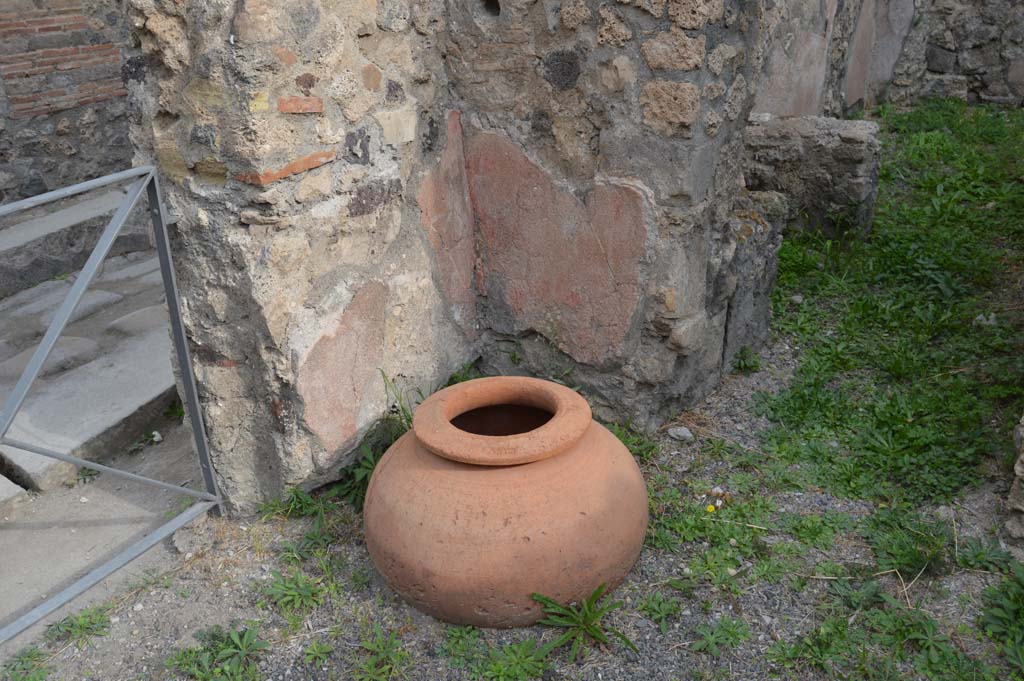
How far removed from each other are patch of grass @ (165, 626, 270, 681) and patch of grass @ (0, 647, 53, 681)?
11.7 inches

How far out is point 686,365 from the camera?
291cm

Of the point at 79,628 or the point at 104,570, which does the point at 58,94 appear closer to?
the point at 104,570

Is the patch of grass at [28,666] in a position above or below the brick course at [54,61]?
below

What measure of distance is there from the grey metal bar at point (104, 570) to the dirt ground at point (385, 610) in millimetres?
47

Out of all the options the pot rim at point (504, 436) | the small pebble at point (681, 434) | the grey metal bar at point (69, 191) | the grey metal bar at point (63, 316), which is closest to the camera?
the grey metal bar at point (69, 191)

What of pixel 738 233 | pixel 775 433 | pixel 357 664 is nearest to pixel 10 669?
pixel 357 664

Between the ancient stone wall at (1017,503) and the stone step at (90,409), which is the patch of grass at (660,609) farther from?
the stone step at (90,409)

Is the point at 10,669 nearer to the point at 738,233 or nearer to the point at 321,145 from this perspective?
the point at 321,145

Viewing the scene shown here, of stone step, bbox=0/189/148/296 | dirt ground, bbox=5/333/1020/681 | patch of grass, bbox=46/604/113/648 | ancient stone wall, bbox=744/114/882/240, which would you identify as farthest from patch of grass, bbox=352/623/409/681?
stone step, bbox=0/189/148/296

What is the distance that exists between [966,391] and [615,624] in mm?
1548

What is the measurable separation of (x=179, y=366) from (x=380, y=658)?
39.6 inches

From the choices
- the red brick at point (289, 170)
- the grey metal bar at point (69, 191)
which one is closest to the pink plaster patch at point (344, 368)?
the red brick at point (289, 170)

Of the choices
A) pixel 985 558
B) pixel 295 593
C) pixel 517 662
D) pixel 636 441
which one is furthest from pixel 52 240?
pixel 985 558

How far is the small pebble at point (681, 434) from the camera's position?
2873 mm
